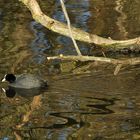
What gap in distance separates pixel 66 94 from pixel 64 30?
965 mm

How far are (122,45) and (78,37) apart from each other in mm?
944

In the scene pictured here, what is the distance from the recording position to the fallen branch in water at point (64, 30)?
27.4ft

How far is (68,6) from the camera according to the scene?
16047mm

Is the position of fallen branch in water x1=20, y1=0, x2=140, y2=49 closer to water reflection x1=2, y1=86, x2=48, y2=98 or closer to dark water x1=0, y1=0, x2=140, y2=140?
dark water x1=0, y1=0, x2=140, y2=140

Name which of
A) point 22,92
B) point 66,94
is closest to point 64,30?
point 66,94

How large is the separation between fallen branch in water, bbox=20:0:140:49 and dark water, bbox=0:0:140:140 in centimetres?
49

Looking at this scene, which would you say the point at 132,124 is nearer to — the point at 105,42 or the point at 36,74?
the point at 105,42

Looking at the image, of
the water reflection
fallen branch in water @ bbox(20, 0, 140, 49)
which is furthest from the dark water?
fallen branch in water @ bbox(20, 0, 140, 49)

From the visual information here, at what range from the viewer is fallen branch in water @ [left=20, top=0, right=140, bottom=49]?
836cm

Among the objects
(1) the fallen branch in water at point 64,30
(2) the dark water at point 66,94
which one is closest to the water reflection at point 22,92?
(2) the dark water at point 66,94

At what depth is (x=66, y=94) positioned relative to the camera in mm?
8617

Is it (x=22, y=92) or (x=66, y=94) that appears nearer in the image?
(x=66, y=94)

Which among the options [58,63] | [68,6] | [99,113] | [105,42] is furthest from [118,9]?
[99,113]

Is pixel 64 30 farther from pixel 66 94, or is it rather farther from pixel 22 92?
pixel 22 92
